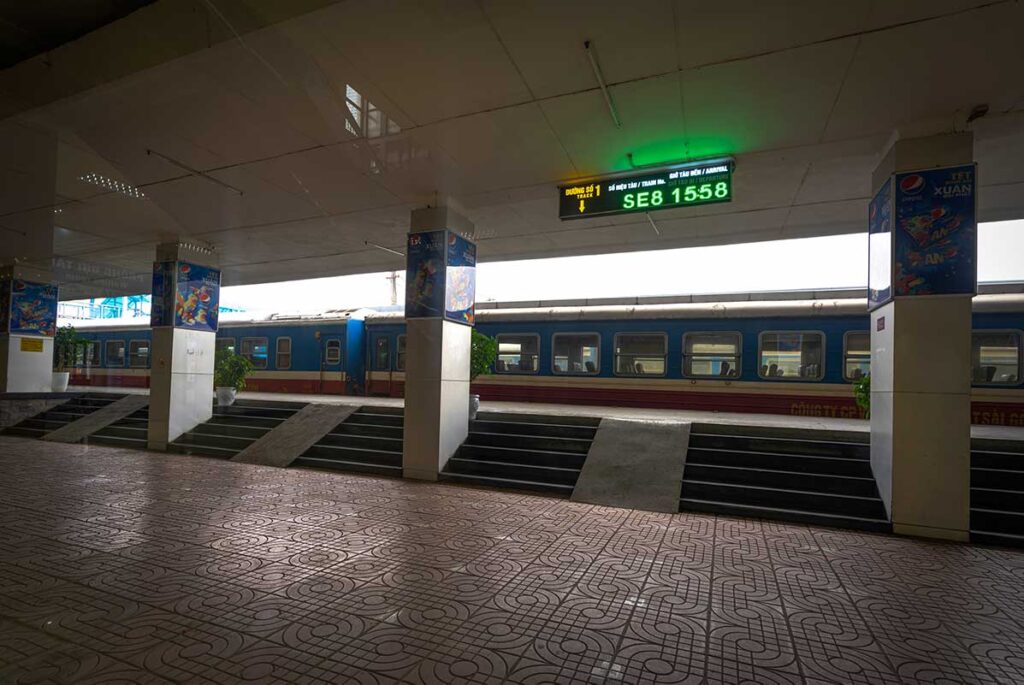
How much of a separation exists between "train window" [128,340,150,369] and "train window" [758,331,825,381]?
19.6 meters

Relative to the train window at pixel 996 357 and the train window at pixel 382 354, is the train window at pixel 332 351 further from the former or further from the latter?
the train window at pixel 996 357

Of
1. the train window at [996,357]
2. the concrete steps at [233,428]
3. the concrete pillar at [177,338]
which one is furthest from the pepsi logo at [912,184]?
the concrete pillar at [177,338]

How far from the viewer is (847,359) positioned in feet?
34.7

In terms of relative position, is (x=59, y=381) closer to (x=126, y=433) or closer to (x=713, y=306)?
(x=126, y=433)

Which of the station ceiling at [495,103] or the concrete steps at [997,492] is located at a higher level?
the station ceiling at [495,103]

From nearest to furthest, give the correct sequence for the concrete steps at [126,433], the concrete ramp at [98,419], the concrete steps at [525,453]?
the concrete steps at [525,453]
the concrete steps at [126,433]
the concrete ramp at [98,419]

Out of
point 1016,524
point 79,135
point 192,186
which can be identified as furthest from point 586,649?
point 192,186

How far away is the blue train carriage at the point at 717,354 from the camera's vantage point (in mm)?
9641

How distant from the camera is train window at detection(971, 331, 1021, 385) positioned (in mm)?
9484

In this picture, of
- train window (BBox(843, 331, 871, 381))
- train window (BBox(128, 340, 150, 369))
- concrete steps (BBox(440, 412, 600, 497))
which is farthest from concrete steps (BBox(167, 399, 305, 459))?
train window (BBox(843, 331, 871, 381))

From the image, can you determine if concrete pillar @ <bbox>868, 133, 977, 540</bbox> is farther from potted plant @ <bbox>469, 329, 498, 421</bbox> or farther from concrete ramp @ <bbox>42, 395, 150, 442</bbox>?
concrete ramp @ <bbox>42, 395, 150, 442</bbox>

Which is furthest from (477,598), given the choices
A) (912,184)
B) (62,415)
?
(62,415)

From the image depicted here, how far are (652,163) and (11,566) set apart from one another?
295 inches

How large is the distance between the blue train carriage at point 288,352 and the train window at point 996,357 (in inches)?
560
